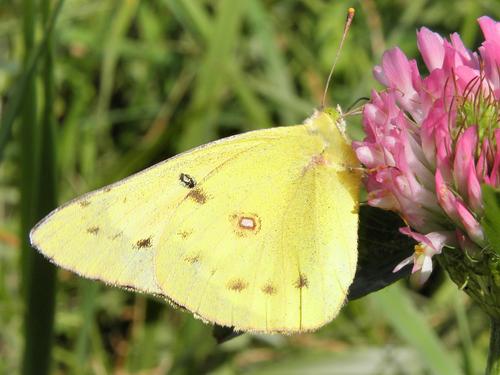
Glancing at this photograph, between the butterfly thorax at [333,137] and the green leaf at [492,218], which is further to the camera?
the butterfly thorax at [333,137]

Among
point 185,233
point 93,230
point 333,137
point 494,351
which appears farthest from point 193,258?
point 494,351

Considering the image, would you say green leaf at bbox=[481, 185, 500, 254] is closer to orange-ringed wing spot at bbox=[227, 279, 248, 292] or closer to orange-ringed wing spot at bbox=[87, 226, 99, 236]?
orange-ringed wing spot at bbox=[227, 279, 248, 292]

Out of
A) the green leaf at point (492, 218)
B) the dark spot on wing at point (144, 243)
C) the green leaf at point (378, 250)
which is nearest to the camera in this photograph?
the green leaf at point (492, 218)

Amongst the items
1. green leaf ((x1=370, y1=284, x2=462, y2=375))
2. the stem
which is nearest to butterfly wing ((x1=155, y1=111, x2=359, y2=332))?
the stem

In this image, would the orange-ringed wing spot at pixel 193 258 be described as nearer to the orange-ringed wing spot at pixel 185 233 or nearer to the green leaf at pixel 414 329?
the orange-ringed wing spot at pixel 185 233

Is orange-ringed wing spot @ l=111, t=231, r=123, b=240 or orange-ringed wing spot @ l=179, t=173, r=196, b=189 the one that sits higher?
orange-ringed wing spot @ l=179, t=173, r=196, b=189

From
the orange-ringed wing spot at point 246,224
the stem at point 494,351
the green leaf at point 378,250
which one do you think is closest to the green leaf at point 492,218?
the stem at point 494,351

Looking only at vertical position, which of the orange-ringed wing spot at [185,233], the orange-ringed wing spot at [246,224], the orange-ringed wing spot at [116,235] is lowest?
the orange-ringed wing spot at [185,233]

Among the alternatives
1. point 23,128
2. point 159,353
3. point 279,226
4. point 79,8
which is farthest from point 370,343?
point 79,8
